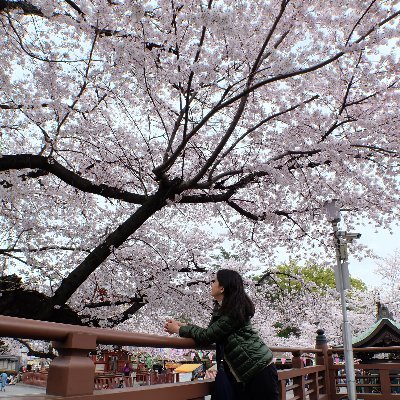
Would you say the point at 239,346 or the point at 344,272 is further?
the point at 344,272

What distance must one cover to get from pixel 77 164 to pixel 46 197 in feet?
4.10

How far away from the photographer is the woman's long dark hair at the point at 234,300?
2564 mm

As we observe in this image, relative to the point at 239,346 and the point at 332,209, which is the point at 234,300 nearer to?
the point at 239,346

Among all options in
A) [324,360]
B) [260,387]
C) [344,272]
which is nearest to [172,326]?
[260,387]

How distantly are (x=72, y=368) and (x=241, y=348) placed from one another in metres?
1.16

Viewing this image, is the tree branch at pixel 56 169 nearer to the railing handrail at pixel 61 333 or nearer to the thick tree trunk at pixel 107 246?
the thick tree trunk at pixel 107 246

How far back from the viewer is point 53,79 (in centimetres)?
701

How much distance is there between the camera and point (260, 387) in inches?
100

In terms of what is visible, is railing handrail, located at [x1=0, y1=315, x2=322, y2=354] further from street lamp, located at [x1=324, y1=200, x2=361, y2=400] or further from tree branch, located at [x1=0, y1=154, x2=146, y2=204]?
street lamp, located at [x1=324, y1=200, x2=361, y2=400]

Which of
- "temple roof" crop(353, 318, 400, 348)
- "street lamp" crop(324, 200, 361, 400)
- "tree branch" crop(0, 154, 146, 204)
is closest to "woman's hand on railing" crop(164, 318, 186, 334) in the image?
"tree branch" crop(0, 154, 146, 204)

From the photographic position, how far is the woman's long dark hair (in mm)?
2564

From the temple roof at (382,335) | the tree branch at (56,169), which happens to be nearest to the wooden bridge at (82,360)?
the tree branch at (56,169)

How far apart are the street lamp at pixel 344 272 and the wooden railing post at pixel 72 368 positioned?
649 centimetres

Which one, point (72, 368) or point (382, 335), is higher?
point (382, 335)
